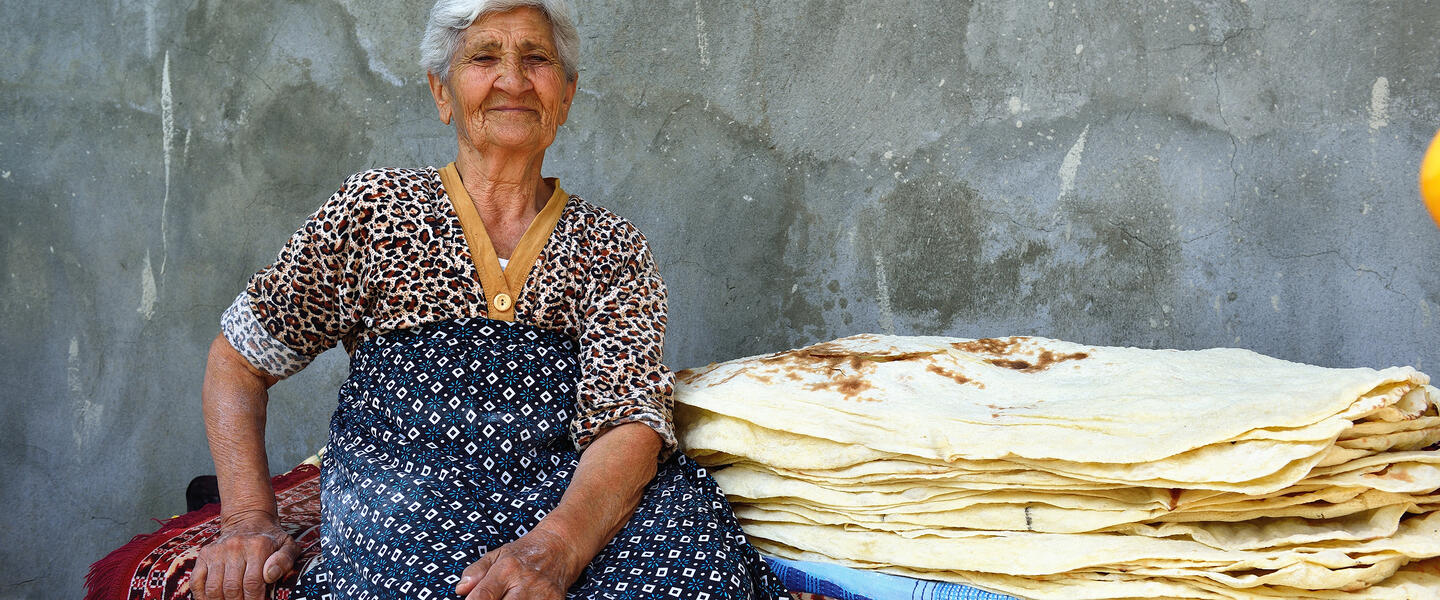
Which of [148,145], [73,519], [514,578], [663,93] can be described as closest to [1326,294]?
[663,93]

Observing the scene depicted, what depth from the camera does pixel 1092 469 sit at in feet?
5.08

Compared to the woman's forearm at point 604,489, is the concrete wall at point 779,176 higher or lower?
higher

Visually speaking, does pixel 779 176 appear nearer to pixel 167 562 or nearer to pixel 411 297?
pixel 411 297

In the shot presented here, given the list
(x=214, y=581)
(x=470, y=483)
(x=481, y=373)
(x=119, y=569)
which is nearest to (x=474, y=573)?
(x=470, y=483)

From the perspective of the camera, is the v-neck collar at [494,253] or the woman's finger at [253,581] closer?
the woman's finger at [253,581]

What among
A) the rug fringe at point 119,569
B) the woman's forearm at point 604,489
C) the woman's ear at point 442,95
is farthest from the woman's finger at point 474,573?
the woman's ear at point 442,95

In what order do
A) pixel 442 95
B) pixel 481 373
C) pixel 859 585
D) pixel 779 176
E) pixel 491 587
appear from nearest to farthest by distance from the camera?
pixel 491 587
pixel 859 585
pixel 481 373
pixel 442 95
pixel 779 176

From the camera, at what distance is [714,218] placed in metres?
2.76

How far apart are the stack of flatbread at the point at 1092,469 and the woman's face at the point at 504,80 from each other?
63 centimetres

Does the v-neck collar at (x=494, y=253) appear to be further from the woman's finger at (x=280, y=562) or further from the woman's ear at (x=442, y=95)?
the woman's finger at (x=280, y=562)

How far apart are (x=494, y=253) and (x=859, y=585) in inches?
34.7

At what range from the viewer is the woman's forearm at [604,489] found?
165cm

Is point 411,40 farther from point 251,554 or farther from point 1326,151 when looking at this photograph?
point 1326,151

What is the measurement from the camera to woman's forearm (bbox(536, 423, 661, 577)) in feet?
→ 5.41
